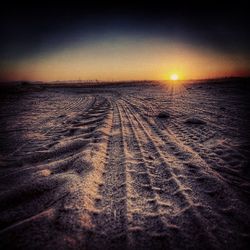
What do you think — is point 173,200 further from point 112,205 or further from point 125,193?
point 112,205

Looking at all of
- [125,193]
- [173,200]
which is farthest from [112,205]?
[173,200]

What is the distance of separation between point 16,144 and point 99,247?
10.5 feet

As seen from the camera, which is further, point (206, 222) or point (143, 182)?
point (143, 182)

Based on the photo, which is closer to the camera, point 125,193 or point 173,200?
point 173,200

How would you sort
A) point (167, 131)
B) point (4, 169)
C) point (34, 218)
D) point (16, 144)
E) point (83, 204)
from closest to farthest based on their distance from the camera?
point (34, 218)
point (83, 204)
point (4, 169)
point (16, 144)
point (167, 131)

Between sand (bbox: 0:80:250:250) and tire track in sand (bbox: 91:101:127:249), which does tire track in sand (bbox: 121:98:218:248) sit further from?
tire track in sand (bbox: 91:101:127:249)

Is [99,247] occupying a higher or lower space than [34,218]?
lower

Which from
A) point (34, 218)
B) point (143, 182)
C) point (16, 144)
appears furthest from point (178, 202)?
point (16, 144)

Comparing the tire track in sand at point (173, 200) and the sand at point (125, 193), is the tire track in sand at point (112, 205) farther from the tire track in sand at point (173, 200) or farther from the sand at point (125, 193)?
the tire track in sand at point (173, 200)

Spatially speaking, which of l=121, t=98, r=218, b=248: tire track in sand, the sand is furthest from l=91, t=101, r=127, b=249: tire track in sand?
l=121, t=98, r=218, b=248: tire track in sand

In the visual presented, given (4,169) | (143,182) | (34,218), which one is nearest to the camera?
(34,218)

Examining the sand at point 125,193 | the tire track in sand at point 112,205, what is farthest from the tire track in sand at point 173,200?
the tire track in sand at point 112,205

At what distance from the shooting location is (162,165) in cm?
247

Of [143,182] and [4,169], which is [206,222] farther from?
[4,169]
